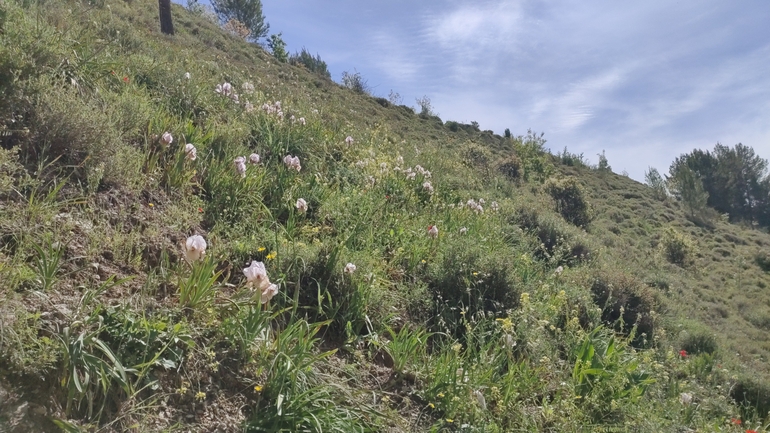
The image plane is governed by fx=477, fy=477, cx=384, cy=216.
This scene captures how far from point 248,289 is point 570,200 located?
14.7m

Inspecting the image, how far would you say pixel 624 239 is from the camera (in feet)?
50.9

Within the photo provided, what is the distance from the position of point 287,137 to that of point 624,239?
43.7 ft

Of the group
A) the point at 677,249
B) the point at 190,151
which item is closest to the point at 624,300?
the point at 190,151

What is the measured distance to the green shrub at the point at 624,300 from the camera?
6.43 m

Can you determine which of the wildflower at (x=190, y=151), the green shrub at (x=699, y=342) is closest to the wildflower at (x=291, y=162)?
Result: the wildflower at (x=190, y=151)

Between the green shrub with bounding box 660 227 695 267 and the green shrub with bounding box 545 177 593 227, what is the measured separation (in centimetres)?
273

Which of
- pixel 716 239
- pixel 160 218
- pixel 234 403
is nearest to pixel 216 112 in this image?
pixel 160 218

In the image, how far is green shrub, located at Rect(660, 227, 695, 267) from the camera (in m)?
15.8

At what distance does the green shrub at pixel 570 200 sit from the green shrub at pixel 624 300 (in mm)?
8159

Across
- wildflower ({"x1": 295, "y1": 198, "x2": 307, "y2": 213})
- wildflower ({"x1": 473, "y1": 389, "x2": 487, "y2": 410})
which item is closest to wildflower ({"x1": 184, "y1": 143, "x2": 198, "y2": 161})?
wildflower ({"x1": 295, "y1": 198, "x2": 307, "y2": 213})

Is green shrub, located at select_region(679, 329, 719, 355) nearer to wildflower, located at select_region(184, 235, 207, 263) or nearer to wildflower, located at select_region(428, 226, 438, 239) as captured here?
wildflower, located at select_region(428, 226, 438, 239)

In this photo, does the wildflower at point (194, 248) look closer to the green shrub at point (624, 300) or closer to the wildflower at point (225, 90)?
the wildflower at point (225, 90)

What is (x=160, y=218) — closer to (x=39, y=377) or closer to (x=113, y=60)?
(x=39, y=377)

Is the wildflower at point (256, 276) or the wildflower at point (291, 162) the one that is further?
the wildflower at point (291, 162)
